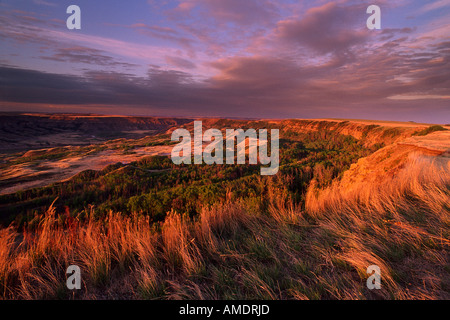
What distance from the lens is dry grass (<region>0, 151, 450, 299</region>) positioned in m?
2.22

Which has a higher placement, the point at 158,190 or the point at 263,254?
the point at 263,254

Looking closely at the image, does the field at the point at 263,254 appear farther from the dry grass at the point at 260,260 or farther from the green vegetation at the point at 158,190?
the green vegetation at the point at 158,190

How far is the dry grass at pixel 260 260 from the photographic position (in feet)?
7.30

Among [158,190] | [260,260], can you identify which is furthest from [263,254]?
[158,190]

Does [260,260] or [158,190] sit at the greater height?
[260,260]

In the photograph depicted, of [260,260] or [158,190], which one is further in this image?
[158,190]

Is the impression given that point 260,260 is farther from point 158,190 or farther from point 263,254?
point 158,190

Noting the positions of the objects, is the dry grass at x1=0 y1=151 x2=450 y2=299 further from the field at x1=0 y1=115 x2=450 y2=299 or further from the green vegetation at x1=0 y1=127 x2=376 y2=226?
the green vegetation at x1=0 y1=127 x2=376 y2=226

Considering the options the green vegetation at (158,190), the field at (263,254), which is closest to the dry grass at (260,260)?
the field at (263,254)

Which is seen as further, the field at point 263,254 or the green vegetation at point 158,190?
the green vegetation at point 158,190

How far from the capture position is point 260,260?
9.48 ft
